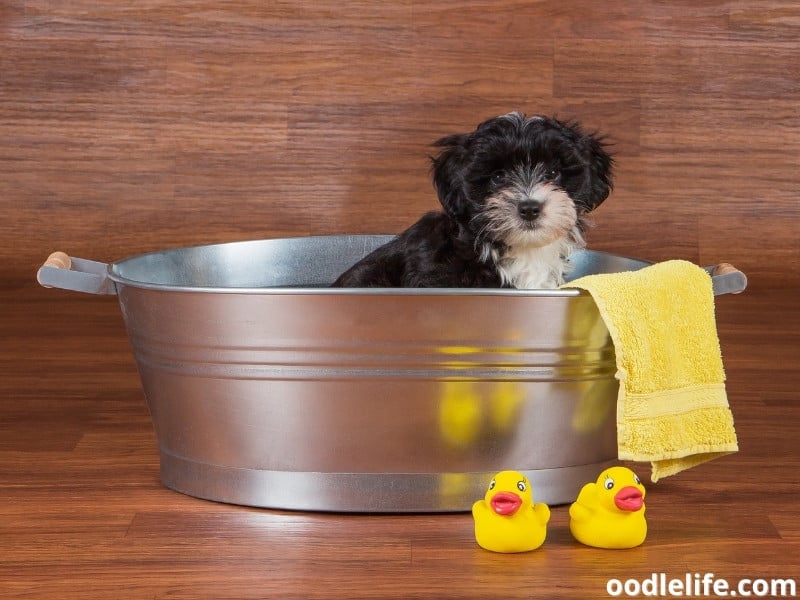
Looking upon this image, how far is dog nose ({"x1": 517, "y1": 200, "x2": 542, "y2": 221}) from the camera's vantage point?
5.71 ft

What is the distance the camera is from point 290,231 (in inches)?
142

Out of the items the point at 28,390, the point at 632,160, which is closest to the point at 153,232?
the point at 28,390

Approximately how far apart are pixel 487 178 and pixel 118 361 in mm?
1234

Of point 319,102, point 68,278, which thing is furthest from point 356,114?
point 68,278

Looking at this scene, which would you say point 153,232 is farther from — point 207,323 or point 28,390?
point 207,323

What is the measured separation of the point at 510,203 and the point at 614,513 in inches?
19.4

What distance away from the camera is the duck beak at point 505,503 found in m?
1.51

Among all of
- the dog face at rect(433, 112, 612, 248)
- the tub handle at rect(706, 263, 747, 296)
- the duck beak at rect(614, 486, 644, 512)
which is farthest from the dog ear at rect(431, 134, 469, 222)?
the duck beak at rect(614, 486, 644, 512)

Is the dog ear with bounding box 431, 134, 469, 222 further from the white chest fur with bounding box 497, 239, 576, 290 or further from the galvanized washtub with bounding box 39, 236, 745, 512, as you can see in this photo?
the galvanized washtub with bounding box 39, 236, 745, 512

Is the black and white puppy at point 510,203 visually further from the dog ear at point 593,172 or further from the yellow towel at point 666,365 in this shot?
the yellow towel at point 666,365

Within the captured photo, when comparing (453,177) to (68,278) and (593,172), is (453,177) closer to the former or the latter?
(593,172)

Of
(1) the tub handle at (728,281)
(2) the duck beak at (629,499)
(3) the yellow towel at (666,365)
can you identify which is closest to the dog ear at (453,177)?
(3) the yellow towel at (666,365)

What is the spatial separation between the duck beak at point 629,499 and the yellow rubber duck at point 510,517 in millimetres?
105

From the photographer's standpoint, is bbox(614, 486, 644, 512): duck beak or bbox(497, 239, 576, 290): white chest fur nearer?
bbox(614, 486, 644, 512): duck beak
